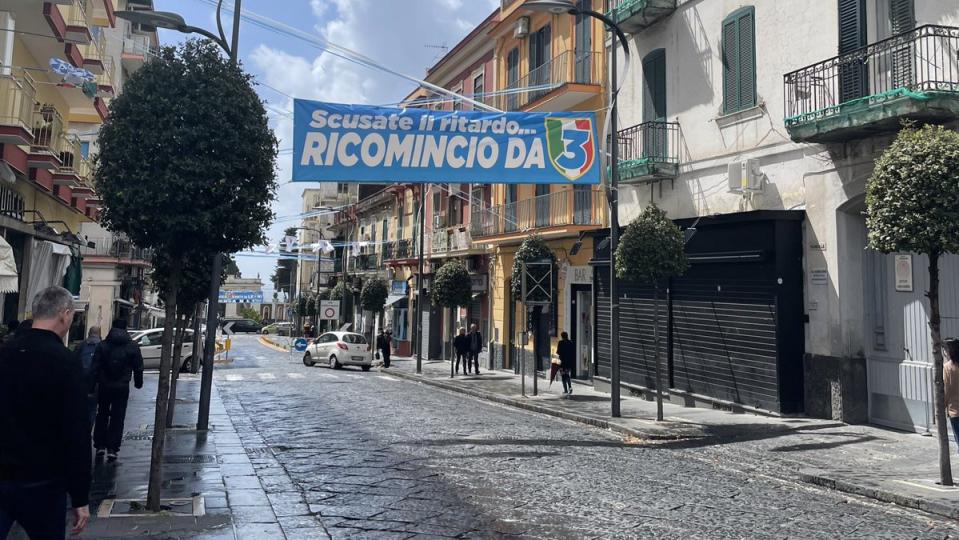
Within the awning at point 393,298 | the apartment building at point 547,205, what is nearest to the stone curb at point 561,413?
the apartment building at point 547,205

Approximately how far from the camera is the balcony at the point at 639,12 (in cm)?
1647

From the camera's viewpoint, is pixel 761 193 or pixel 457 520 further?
pixel 761 193

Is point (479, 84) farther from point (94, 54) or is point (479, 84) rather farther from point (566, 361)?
point (566, 361)

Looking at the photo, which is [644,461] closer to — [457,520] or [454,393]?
[457,520]

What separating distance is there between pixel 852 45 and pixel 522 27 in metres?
13.2

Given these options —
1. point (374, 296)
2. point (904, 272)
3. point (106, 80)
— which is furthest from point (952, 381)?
point (374, 296)

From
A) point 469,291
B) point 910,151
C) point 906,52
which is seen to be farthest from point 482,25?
point 910,151

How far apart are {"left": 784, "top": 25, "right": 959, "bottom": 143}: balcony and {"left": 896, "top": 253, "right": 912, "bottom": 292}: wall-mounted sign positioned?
207 centimetres

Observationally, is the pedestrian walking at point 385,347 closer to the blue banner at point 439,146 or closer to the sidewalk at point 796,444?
the sidewalk at point 796,444

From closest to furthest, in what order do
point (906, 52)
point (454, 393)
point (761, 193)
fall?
1. point (906, 52)
2. point (761, 193)
3. point (454, 393)

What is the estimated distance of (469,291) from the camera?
25.2m

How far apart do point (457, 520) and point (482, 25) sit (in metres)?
23.3

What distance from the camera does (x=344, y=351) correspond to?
→ 28375mm

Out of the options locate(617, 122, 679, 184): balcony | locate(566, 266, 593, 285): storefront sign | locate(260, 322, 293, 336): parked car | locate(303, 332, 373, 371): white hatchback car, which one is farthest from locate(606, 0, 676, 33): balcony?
locate(260, 322, 293, 336): parked car
